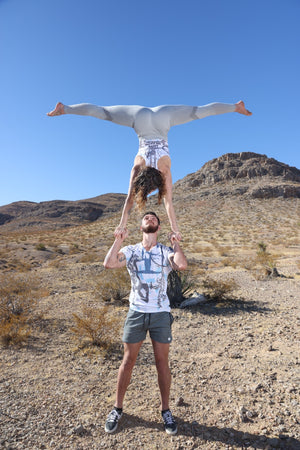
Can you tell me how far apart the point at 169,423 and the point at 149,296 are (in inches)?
65.1

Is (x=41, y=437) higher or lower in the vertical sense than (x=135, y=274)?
lower

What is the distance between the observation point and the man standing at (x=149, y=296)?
297cm

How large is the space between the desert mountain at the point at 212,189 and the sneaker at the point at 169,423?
55.7 metres

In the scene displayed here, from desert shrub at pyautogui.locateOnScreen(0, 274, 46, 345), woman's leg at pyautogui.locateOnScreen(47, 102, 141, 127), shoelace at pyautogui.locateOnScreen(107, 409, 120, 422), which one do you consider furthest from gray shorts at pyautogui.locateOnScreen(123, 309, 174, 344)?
desert shrub at pyautogui.locateOnScreen(0, 274, 46, 345)

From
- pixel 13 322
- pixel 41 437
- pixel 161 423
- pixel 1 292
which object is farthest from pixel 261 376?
pixel 1 292

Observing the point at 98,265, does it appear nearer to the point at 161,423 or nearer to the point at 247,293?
the point at 247,293

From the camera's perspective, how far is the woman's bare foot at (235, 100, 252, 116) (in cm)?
332

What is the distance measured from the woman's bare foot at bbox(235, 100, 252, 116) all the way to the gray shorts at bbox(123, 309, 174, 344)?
8.58 ft

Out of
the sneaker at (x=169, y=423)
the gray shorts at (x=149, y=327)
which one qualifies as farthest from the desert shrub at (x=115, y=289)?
the gray shorts at (x=149, y=327)

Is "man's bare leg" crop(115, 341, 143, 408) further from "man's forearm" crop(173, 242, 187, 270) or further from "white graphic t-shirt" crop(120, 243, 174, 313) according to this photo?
"man's forearm" crop(173, 242, 187, 270)

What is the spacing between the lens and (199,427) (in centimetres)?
337

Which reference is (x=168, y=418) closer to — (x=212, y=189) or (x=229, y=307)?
(x=229, y=307)

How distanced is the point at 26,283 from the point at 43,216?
83.9 metres

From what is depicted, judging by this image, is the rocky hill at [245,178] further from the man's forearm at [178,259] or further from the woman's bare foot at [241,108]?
the man's forearm at [178,259]
